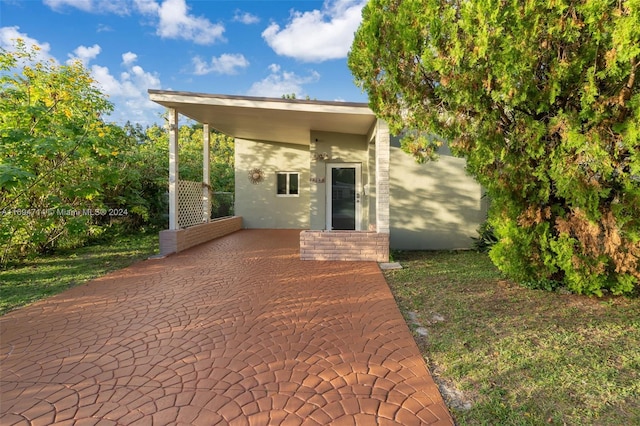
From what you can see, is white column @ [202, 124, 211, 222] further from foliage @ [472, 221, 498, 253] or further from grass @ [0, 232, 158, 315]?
foliage @ [472, 221, 498, 253]

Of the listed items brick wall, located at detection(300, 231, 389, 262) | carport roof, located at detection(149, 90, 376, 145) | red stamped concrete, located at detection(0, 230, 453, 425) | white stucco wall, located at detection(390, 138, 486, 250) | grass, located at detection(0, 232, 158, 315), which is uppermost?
carport roof, located at detection(149, 90, 376, 145)

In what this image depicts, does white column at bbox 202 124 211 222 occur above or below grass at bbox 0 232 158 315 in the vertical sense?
above

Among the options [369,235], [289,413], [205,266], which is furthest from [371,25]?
[205,266]

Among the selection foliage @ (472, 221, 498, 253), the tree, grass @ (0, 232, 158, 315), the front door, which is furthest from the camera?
the front door

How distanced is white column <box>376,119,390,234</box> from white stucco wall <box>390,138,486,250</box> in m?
1.53

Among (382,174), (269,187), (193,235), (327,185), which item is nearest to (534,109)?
(382,174)

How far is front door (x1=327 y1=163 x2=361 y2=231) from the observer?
10172mm

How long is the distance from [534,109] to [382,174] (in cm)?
319

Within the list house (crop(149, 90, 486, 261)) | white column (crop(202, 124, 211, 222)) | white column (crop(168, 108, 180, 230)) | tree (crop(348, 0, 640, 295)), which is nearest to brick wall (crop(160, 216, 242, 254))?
house (crop(149, 90, 486, 261))

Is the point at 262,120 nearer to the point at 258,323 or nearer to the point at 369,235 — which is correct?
the point at 369,235

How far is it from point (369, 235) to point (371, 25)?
390 centimetres

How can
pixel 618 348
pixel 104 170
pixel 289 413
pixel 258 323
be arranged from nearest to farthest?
pixel 289 413
pixel 618 348
pixel 258 323
pixel 104 170

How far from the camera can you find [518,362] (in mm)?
2830

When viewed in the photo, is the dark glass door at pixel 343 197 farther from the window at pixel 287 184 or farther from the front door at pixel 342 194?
the window at pixel 287 184
